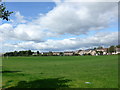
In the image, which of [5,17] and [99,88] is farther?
[99,88]

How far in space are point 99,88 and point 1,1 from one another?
8.37m

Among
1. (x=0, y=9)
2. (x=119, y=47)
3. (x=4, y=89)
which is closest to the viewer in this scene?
(x=0, y=9)

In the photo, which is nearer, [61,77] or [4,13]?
[4,13]

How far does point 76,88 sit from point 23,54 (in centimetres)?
17598

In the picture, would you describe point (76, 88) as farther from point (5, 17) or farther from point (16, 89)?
point (5, 17)

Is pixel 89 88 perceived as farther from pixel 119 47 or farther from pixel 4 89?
pixel 119 47

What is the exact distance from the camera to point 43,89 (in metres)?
9.12

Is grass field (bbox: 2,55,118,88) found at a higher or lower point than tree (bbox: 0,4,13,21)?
lower

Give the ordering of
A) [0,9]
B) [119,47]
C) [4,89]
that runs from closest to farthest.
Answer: [0,9]
[4,89]
[119,47]

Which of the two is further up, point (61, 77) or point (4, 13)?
point (4, 13)

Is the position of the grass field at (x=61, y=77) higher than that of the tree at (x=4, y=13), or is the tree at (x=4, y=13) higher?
the tree at (x=4, y=13)

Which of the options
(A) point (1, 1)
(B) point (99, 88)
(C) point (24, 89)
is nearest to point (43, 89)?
(C) point (24, 89)

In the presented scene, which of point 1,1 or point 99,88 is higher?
point 1,1

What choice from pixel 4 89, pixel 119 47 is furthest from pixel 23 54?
pixel 4 89
